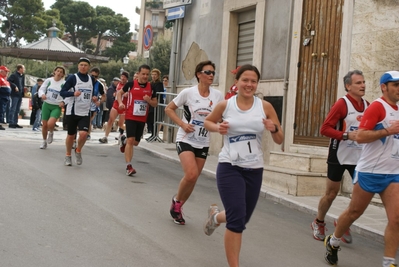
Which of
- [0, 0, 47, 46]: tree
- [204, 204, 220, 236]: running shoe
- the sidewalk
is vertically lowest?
the sidewalk

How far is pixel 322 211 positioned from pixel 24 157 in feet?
23.1

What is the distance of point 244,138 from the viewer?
17.9ft

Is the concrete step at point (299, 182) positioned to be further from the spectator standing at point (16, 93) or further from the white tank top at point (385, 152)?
the spectator standing at point (16, 93)

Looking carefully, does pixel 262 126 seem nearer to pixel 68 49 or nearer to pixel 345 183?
Answer: pixel 345 183

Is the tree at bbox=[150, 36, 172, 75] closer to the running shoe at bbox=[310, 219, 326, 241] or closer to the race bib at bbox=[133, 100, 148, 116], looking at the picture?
the race bib at bbox=[133, 100, 148, 116]

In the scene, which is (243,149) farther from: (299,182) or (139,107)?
(139,107)

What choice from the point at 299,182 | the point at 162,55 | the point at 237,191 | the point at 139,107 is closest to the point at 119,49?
the point at 162,55

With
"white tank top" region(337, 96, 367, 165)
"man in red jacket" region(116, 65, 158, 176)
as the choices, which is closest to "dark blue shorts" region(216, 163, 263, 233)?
"white tank top" region(337, 96, 367, 165)

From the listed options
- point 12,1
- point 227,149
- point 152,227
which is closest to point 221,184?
point 227,149

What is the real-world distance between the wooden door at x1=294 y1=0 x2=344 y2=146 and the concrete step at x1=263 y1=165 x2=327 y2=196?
1869 mm

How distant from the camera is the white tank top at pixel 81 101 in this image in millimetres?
11891

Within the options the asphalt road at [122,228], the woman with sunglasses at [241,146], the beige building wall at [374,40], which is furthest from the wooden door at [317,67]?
the woman with sunglasses at [241,146]

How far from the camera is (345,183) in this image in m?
11.0

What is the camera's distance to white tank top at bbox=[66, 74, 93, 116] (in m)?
11.9
